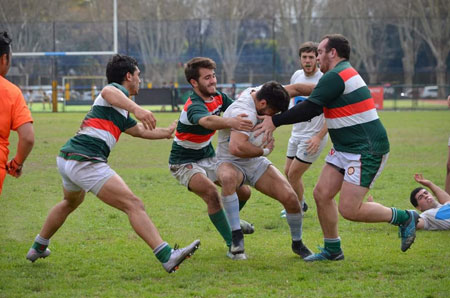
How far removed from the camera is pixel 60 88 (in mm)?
40125

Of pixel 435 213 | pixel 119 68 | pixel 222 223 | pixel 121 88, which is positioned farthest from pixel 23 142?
pixel 435 213

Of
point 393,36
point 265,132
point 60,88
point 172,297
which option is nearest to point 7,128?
point 172,297

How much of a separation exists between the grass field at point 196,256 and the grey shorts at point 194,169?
2.61 feet

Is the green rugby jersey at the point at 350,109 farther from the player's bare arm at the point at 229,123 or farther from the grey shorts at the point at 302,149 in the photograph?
the grey shorts at the point at 302,149

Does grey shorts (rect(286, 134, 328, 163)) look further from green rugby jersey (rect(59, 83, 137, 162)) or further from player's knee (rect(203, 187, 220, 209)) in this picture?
green rugby jersey (rect(59, 83, 137, 162))

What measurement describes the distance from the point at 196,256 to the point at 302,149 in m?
2.72

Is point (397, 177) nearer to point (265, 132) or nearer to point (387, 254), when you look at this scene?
point (387, 254)

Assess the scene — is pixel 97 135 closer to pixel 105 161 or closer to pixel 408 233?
pixel 105 161

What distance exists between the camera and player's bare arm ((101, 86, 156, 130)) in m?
5.93

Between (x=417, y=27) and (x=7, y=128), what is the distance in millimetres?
53554

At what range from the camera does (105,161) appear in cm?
633

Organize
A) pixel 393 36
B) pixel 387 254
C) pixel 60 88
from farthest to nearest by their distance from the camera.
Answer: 1. pixel 393 36
2. pixel 60 88
3. pixel 387 254

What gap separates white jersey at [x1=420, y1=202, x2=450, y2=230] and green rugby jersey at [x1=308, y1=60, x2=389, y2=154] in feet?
6.60

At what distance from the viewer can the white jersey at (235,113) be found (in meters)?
6.81
